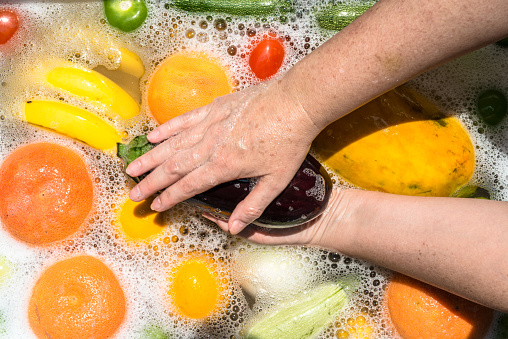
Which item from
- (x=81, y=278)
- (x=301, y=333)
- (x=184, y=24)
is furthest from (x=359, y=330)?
(x=184, y=24)

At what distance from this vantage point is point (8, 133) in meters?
1.16

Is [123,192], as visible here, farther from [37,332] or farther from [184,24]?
[184,24]

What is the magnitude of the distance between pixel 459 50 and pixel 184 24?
73cm

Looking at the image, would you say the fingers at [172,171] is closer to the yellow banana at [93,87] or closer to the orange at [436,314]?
the yellow banana at [93,87]

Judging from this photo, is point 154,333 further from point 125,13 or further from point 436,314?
point 125,13

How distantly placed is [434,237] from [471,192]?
300 mm

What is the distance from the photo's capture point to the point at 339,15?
1.15 metres

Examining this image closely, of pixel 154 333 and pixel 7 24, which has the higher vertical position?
Answer: pixel 7 24

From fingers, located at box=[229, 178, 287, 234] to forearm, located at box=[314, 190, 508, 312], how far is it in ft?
0.73

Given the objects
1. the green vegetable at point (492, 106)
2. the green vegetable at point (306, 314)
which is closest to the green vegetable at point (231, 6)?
the green vegetable at point (492, 106)

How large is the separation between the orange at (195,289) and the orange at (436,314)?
0.45 meters

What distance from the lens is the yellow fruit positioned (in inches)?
42.1

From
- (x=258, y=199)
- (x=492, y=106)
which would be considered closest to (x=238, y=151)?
(x=258, y=199)

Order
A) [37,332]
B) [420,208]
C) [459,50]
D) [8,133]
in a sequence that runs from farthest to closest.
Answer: [8,133]
[37,332]
[420,208]
[459,50]
